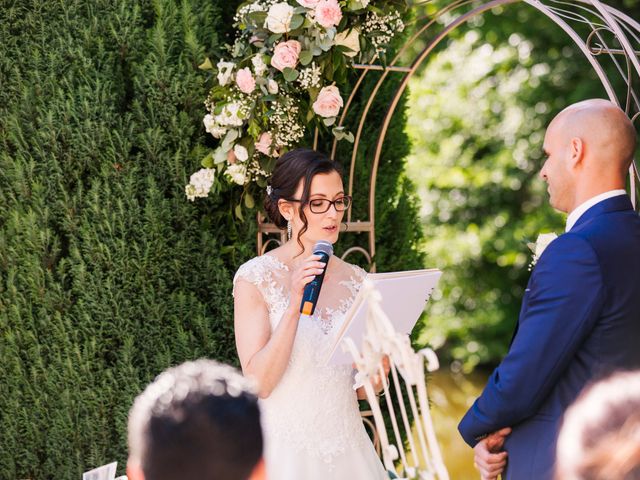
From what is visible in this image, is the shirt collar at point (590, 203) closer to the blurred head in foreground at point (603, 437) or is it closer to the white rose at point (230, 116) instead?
the blurred head in foreground at point (603, 437)

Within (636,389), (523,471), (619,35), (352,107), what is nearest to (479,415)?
(523,471)

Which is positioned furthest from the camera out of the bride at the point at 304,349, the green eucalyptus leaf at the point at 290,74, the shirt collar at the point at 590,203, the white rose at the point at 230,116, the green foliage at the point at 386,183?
the green foliage at the point at 386,183

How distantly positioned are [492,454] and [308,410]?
83 centimetres

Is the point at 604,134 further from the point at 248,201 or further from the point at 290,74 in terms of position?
the point at 248,201

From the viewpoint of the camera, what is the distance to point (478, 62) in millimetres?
12148

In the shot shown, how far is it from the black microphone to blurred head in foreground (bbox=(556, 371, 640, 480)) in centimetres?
141

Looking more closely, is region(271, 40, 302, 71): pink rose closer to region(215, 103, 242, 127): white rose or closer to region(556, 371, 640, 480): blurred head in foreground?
region(215, 103, 242, 127): white rose

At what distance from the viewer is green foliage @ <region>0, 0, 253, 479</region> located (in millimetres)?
3873

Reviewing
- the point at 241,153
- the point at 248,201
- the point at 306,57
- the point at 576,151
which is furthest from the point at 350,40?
the point at 576,151

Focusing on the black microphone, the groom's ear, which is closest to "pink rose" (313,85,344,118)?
the black microphone

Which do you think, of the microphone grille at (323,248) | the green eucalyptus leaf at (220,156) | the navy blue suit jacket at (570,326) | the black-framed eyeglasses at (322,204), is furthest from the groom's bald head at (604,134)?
the green eucalyptus leaf at (220,156)

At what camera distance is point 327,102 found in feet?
12.3

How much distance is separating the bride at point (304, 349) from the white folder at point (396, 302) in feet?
1.10

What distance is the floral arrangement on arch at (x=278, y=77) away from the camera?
3.64 metres
